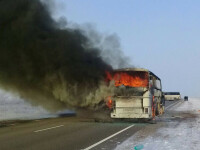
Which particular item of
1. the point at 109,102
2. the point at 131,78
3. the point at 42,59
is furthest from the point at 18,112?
the point at 131,78

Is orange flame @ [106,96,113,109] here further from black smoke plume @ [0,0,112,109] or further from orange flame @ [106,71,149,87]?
black smoke plume @ [0,0,112,109]

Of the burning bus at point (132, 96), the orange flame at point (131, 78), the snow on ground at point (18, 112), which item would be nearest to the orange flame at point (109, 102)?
the burning bus at point (132, 96)

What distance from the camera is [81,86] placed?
1981cm

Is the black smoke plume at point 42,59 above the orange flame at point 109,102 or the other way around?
above

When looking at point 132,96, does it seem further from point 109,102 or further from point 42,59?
point 42,59

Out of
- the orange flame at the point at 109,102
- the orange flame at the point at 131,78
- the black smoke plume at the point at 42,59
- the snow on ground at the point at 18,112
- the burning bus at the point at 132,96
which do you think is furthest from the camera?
the snow on ground at the point at 18,112

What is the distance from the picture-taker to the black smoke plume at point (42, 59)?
19.4 meters

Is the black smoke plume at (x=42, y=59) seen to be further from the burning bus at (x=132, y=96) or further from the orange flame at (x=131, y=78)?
the burning bus at (x=132, y=96)

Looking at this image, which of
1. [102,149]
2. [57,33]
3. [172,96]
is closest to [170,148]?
[102,149]

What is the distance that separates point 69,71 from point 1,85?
4.56 metres

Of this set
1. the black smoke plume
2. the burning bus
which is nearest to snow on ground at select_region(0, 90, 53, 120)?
the black smoke plume

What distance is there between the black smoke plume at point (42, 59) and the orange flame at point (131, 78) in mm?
1722

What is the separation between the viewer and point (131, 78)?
17.3 metres

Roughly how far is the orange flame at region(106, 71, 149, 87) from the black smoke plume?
1.72 m
